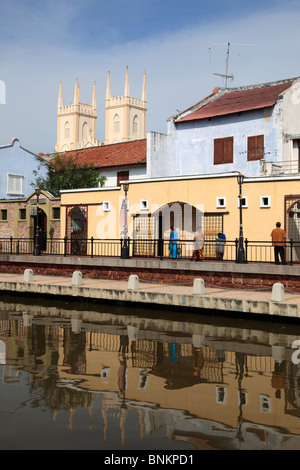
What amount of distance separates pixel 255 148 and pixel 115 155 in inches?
484

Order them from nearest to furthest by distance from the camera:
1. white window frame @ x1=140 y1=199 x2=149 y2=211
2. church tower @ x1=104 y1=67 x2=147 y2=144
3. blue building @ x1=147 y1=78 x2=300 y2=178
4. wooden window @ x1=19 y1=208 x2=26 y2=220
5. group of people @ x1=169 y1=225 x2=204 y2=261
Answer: group of people @ x1=169 y1=225 x2=204 y2=261, white window frame @ x1=140 y1=199 x2=149 y2=211, blue building @ x1=147 y1=78 x2=300 y2=178, wooden window @ x1=19 y1=208 x2=26 y2=220, church tower @ x1=104 y1=67 x2=147 y2=144

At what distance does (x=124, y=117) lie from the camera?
100750 millimetres

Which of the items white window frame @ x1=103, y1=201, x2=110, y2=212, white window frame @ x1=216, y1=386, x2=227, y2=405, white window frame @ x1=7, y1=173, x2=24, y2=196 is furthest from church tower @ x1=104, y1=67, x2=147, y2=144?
white window frame @ x1=216, y1=386, x2=227, y2=405

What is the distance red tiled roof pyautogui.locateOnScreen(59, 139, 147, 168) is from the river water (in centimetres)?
2020

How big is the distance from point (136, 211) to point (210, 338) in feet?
43.1

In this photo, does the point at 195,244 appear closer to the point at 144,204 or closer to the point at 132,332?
the point at 144,204

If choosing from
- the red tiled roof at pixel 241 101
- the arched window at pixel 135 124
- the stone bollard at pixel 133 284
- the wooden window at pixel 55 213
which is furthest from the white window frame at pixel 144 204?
the arched window at pixel 135 124

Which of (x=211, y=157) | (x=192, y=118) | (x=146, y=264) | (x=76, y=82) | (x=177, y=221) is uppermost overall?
(x=76, y=82)

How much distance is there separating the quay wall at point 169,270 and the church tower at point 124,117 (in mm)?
78754

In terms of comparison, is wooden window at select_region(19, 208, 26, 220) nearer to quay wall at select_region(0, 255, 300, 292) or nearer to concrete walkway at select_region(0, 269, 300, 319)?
quay wall at select_region(0, 255, 300, 292)

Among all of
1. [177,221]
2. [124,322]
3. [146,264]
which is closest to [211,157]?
[177,221]

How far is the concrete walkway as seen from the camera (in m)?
15.1

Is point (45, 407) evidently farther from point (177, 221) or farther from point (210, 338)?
point (177, 221)

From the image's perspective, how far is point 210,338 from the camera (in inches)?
539
